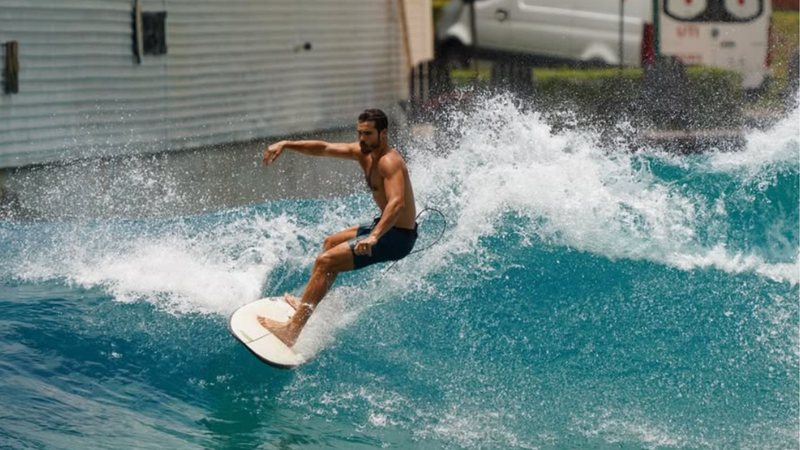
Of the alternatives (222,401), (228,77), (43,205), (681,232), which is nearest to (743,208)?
(681,232)

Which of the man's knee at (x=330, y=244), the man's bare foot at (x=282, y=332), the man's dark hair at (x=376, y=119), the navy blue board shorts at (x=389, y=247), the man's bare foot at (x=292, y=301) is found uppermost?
the man's dark hair at (x=376, y=119)

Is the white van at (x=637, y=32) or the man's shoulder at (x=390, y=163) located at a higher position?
the man's shoulder at (x=390, y=163)

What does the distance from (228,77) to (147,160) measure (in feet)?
6.69

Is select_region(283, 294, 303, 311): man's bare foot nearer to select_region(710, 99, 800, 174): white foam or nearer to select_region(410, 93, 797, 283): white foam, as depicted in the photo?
select_region(410, 93, 797, 283): white foam

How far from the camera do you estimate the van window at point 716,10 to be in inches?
904

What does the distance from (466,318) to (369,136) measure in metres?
1.58

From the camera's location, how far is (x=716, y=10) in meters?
23.1

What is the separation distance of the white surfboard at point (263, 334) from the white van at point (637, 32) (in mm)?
15198

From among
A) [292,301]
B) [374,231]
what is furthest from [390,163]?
[292,301]

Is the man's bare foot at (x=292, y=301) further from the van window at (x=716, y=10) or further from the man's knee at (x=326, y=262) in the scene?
the van window at (x=716, y=10)

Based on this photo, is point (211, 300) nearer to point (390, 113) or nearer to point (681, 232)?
point (681, 232)

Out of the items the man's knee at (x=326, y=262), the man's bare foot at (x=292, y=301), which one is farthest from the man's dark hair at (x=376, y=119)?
the man's bare foot at (x=292, y=301)

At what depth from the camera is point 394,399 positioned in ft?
26.5

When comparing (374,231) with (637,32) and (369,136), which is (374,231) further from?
(637,32)
